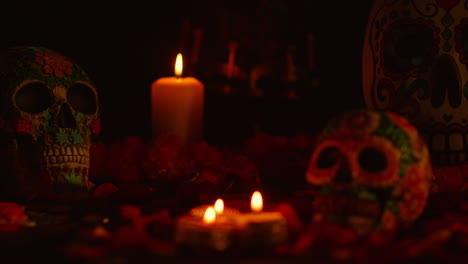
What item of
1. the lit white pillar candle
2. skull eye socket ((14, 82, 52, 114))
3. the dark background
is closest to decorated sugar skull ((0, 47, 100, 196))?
skull eye socket ((14, 82, 52, 114))

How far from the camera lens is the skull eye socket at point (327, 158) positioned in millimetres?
896

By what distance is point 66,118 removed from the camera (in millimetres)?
1097

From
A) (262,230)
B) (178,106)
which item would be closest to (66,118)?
(178,106)

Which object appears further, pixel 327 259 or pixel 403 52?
pixel 403 52

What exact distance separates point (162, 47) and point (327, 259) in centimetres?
102

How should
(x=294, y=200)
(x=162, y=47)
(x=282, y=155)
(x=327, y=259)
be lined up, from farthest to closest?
(x=162, y=47)
(x=282, y=155)
(x=294, y=200)
(x=327, y=259)

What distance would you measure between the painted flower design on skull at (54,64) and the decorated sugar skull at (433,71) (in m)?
0.52

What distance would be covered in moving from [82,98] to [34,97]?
0.09m

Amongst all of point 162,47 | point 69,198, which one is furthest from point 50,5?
point 69,198

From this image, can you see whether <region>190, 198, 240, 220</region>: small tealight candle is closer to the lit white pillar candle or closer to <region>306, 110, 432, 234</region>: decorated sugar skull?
<region>306, 110, 432, 234</region>: decorated sugar skull

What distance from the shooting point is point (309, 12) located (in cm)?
168

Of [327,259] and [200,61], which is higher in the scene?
[200,61]

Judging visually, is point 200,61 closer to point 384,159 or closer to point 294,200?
point 294,200

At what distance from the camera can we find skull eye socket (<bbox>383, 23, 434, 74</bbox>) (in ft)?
3.54
